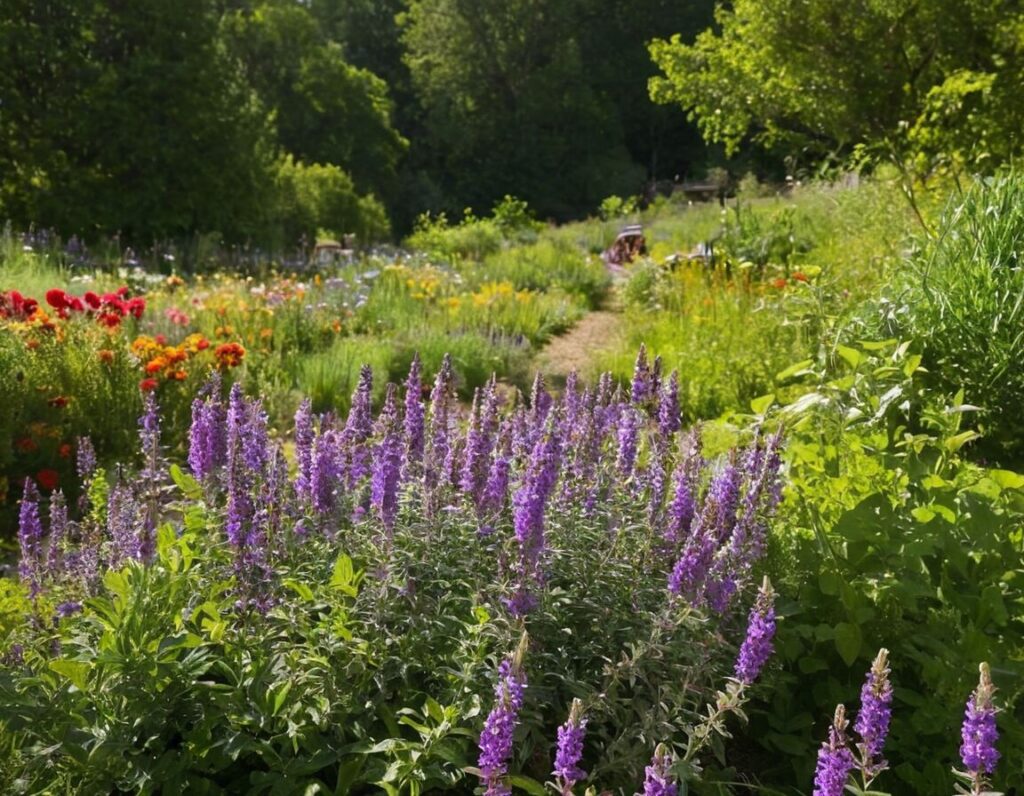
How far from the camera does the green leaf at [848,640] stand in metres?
2.40

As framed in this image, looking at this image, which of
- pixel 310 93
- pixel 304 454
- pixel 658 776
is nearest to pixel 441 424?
pixel 304 454

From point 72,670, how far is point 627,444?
156 centimetres

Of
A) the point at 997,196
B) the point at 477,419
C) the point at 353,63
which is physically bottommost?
the point at 477,419

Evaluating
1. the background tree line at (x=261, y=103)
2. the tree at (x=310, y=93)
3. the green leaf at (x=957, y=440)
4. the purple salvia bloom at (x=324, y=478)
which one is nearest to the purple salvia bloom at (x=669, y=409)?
the purple salvia bloom at (x=324, y=478)

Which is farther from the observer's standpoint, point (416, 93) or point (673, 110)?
Result: point (673, 110)

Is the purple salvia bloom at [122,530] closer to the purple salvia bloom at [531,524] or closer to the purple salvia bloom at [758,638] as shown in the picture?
the purple salvia bloom at [531,524]

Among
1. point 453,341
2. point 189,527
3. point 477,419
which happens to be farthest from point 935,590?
point 453,341

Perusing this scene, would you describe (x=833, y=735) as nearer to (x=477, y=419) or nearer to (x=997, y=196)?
(x=477, y=419)

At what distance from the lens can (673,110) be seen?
37375 millimetres

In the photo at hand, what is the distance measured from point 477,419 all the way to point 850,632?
1.19 meters

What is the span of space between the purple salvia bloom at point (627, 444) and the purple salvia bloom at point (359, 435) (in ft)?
2.56

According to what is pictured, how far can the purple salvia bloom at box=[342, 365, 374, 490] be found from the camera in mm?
2664

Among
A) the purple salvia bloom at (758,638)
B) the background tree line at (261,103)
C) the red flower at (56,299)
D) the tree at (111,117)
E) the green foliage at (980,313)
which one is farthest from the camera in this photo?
the tree at (111,117)

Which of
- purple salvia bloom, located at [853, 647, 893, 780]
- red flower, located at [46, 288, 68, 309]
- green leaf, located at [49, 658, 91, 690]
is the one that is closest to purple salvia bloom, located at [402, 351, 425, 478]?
green leaf, located at [49, 658, 91, 690]
